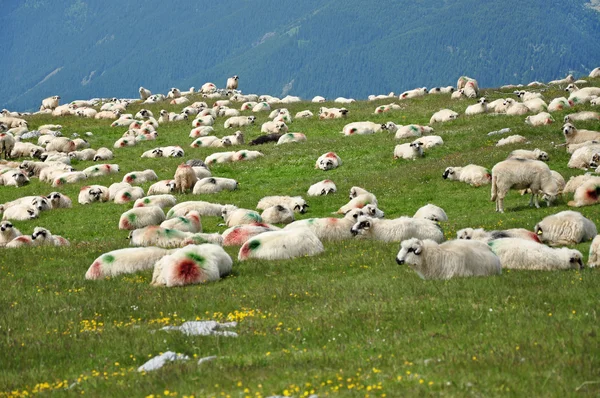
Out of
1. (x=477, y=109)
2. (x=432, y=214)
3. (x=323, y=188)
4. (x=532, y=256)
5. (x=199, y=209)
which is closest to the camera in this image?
(x=532, y=256)

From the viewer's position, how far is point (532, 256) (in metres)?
16.8

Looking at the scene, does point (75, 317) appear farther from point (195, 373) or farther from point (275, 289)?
point (195, 373)

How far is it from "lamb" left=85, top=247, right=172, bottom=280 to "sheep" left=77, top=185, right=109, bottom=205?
53.4 ft

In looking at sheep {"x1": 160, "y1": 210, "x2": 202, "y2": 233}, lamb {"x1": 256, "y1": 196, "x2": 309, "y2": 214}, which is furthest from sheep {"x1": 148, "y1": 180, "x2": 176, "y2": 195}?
sheep {"x1": 160, "y1": 210, "x2": 202, "y2": 233}

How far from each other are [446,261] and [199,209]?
15.1 metres

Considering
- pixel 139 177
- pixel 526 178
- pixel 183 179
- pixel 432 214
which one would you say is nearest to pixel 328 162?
pixel 183 179

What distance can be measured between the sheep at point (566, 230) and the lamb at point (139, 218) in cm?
1387

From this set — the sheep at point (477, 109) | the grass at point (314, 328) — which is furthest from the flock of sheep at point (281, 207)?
the grass at point (314, 328)

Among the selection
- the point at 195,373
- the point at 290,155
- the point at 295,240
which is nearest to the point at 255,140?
the point at 290,155

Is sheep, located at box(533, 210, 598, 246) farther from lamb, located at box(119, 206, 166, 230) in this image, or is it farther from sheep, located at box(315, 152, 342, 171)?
sheep, located at box(315, 152, 342, 171)

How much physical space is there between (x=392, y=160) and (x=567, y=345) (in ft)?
95.8

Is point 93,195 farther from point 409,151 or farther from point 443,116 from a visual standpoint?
point 443,116

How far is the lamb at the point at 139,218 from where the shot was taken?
28.0 m

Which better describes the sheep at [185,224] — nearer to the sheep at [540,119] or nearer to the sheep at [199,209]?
the sheep at [199,209]
